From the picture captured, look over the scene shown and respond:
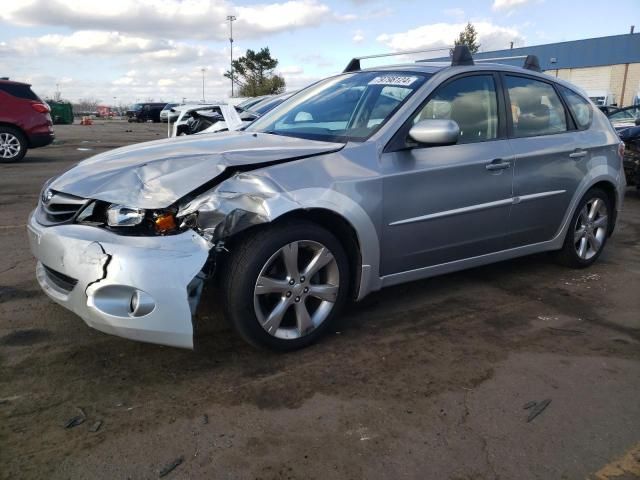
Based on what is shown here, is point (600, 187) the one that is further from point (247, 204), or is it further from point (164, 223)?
point (164, 223)

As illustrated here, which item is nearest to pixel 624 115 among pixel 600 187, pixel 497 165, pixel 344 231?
pixel 600 187

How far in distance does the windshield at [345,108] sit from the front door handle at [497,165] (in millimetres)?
751

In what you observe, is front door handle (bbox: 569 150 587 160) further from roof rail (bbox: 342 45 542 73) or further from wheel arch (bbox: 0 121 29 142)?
wheel arch (bbox: 0 121 29 142)

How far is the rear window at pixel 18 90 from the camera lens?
36.6ft

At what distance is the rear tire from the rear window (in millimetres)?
10911

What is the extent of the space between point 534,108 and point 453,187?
1.26 m

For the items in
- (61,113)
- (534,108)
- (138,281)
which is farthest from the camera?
(61,113)

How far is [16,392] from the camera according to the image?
2.72m

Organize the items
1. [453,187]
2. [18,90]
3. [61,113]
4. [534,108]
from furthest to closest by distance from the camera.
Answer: [61,113], [18,90], [534,108], [453,187]

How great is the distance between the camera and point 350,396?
2762mm

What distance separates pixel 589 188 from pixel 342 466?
3533 millimetres

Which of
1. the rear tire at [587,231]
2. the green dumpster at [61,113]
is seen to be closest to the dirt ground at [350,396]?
the rear tire at [587,231]

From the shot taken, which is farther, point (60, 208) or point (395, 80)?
point (395, 80)

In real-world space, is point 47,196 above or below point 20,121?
below
